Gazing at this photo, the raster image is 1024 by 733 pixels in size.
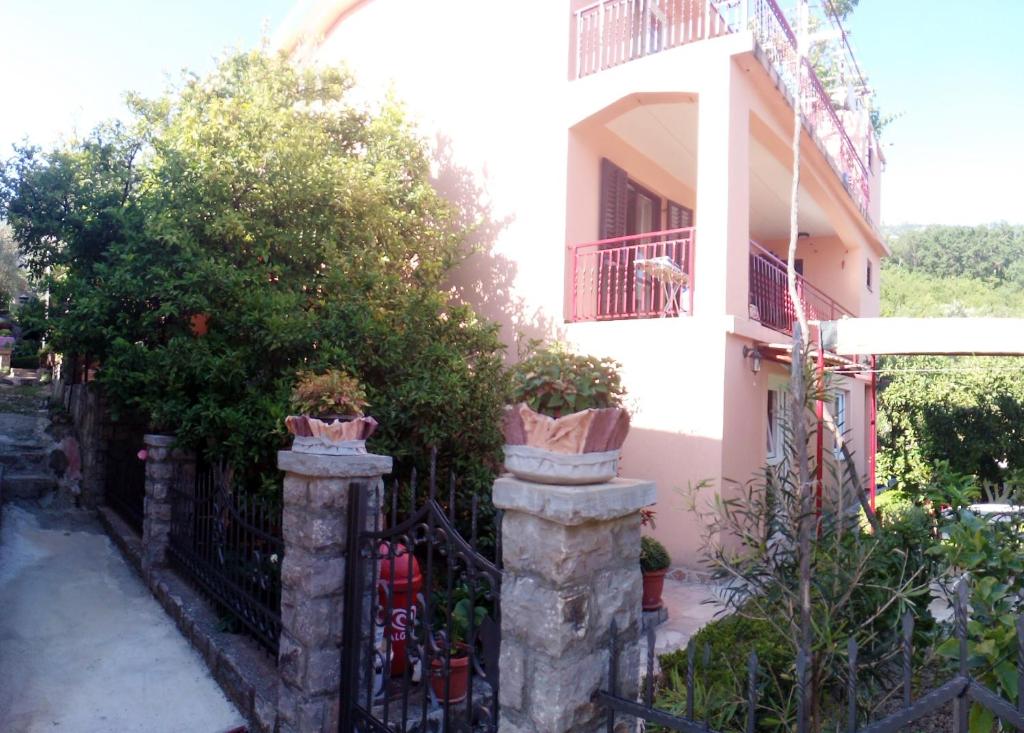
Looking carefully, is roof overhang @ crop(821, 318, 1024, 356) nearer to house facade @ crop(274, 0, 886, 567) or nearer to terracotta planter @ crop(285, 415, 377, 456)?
house facade @ crop(274, 0, 886, 567)

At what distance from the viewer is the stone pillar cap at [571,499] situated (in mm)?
2240

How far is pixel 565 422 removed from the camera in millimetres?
2291

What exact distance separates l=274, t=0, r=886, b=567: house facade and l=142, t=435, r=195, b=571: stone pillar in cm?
418

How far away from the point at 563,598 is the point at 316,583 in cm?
170

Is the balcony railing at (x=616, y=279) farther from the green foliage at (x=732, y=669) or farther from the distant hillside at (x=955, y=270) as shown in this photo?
the distant hillside at (x=955, y=270)

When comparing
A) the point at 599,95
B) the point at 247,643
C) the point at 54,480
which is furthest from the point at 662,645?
the point at 54,480

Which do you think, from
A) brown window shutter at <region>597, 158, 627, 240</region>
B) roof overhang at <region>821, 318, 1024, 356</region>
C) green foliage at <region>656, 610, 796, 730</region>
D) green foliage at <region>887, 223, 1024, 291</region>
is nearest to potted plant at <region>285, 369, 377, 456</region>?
green foliage at <region>656, 610, 796, 730</region>

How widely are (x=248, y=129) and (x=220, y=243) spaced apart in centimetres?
136

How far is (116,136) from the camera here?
8430mm

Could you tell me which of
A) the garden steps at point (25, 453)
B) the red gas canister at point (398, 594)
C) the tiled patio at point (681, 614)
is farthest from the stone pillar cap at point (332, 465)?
the garden steps at point (25, 453)

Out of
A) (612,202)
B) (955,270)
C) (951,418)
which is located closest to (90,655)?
(612,202)

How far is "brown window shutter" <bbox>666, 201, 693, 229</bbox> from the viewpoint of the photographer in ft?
39.1

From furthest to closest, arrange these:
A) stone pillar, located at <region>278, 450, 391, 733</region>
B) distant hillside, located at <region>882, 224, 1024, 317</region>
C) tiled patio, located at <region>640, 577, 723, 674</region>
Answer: distant hillside, located at <region>882, 224, 1024, 317</region>, tiled patio, located at <region>640, 577, 723, 674</region>, stone pillar, located at <region>278, 450, 391, 733</region>

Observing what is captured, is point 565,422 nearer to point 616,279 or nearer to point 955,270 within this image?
point 616,279
